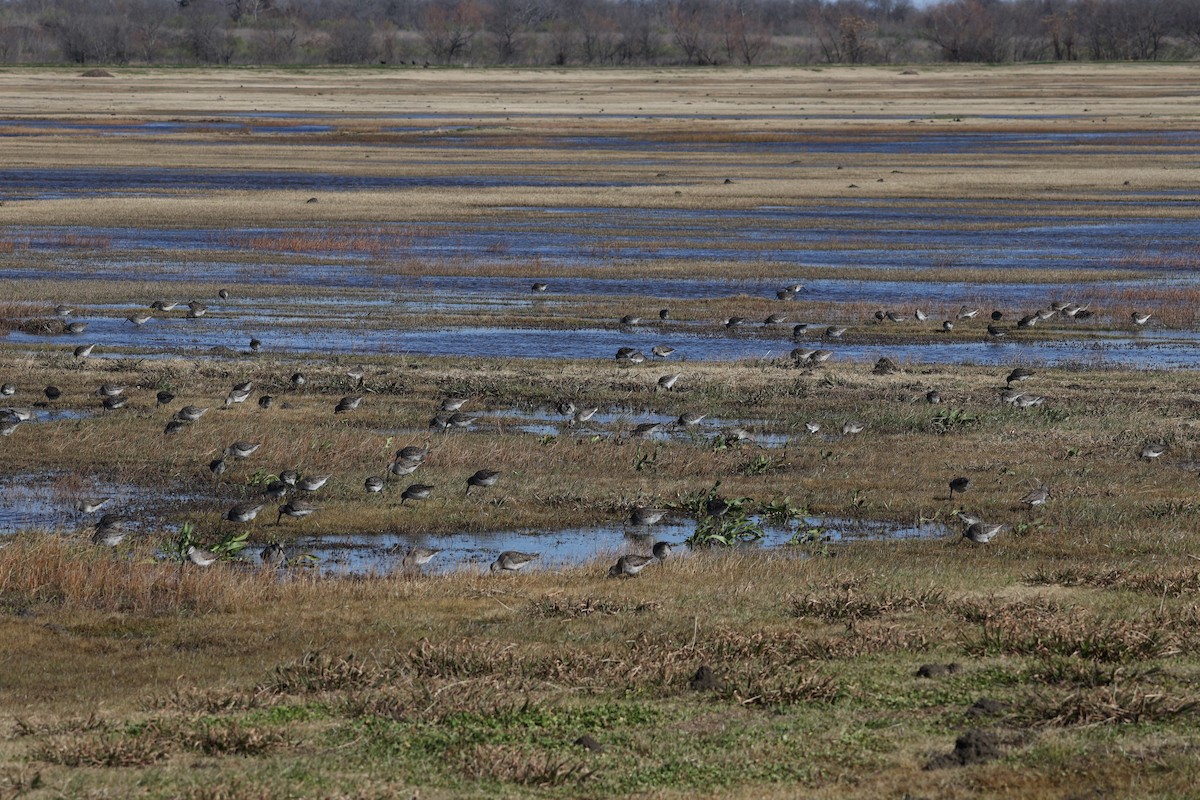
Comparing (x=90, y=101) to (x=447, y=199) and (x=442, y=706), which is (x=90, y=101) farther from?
(x=442, y=706)

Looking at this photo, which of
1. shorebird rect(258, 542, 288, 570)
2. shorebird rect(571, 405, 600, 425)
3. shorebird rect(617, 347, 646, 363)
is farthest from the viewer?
shorebird rect(617, 347, 646, 363)

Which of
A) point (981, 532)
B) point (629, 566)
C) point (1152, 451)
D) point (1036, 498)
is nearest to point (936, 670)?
point (629, 566)

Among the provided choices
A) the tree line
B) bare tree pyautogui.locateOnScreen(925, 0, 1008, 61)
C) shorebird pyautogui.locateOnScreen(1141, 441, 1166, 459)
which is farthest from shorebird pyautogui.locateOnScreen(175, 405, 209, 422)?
bare tree pyautogui.locateOnScreen(925, 0, 1008, 61)

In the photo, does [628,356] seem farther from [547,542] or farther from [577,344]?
[547,542]

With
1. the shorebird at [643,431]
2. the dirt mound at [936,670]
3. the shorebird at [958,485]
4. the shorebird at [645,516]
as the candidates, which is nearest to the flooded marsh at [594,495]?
the dirt mound at [936,670]

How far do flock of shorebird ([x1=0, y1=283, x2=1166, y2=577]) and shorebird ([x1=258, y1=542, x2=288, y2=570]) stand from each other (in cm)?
1

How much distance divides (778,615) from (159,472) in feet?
32.2

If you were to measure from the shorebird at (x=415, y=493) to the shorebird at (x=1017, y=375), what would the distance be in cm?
1042

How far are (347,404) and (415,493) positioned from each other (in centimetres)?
501

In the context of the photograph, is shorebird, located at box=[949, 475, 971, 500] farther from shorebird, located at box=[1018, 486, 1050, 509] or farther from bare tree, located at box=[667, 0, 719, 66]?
bare tree, located at box=[667, 0, 719, 66]

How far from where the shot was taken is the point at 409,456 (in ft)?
63.6

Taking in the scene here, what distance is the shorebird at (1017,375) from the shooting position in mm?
24734

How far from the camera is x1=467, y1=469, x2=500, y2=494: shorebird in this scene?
731 inches

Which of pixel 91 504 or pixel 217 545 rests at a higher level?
pixel 217 545
